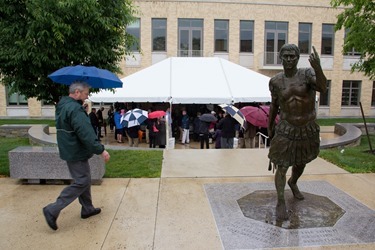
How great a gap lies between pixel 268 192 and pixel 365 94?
2464cm

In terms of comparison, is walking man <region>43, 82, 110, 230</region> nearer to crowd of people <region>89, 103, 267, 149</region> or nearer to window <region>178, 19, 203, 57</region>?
crowd of people <region>89, 103, 267, 149</region>

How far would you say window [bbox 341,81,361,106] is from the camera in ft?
85.7

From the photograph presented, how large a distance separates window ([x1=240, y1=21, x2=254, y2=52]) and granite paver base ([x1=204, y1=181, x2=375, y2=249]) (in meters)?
20.7

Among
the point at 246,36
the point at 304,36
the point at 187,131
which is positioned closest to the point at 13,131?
the point at 187,131

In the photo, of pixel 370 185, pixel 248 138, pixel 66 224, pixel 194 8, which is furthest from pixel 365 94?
pixel 66 224

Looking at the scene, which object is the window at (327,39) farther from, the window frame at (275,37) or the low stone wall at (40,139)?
the low stone wall at (40,139)

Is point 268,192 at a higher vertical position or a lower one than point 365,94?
lower

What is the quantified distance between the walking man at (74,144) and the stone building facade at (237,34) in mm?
19709

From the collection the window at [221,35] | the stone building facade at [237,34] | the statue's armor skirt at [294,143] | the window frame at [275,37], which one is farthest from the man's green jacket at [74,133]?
the window frame at [275,37]

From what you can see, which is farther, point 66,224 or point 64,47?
point 64,47

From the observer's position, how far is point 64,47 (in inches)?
254

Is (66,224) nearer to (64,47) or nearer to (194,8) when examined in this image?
(64,47)

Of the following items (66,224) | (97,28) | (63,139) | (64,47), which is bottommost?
(66,224)

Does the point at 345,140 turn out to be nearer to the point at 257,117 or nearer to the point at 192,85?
the point at 257,117
